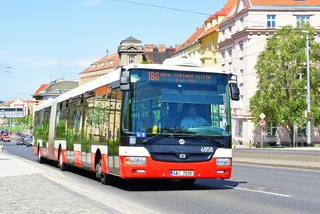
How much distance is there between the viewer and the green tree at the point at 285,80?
70.6 m

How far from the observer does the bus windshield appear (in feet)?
49.9

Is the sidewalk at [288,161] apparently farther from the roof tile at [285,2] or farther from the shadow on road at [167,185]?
the roof tile at [285,2]

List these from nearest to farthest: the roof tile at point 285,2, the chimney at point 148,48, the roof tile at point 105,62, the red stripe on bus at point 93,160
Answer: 1. the red stripe on bus at point 93,160
2. the roof tile at point 285,2
3. the roof tile at point 105,62
4. the chimney at point 148,48

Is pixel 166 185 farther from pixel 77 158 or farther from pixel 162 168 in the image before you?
pixel 77 158

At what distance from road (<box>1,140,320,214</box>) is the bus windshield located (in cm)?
153

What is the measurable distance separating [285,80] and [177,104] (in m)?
58.0

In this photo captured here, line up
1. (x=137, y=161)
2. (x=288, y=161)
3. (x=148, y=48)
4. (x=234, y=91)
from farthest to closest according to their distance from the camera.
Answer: (x=148, y=48), (x=288, y=161), (x=234, y=91), (x=137, y=161)

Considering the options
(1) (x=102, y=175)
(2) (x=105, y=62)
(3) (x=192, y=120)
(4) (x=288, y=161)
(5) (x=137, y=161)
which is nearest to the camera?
(5) (x=137, y=161)

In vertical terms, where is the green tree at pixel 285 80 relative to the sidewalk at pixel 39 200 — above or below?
above

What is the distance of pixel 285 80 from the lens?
71688 mm

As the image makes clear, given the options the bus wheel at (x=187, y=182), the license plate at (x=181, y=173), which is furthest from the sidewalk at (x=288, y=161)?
the license plate at (x=181, y=173)

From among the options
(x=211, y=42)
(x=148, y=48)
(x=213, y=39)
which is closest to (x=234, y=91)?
(x=213, y=39)

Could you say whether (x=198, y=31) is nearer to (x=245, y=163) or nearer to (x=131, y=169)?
(x=245, y=163)

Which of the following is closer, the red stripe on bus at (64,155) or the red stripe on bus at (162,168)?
the red stripe on bus at (162,168)
